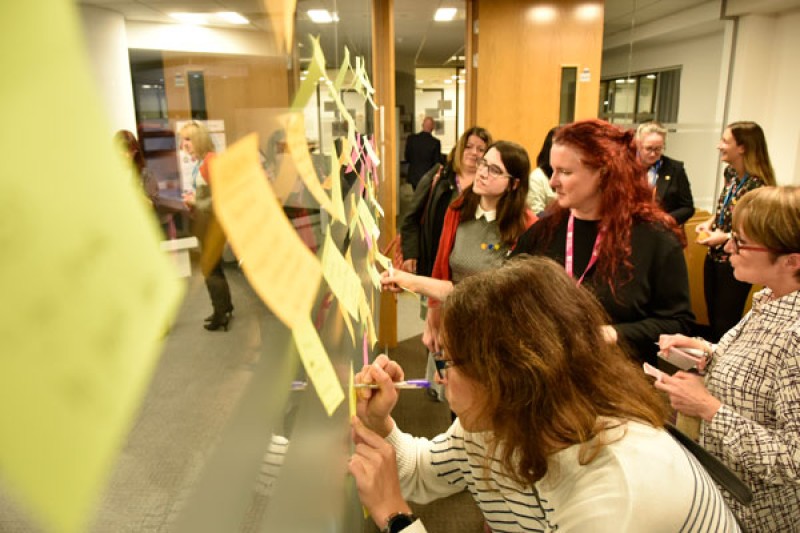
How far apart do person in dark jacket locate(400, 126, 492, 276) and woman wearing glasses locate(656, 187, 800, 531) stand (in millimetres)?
1297

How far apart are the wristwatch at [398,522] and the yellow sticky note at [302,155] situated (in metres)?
0.55

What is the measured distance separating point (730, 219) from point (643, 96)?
12.1 ft

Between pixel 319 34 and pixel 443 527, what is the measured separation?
214 cm

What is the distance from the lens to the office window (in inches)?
241

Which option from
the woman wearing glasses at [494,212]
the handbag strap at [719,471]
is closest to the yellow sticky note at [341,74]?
the handbag strap at [719,471]

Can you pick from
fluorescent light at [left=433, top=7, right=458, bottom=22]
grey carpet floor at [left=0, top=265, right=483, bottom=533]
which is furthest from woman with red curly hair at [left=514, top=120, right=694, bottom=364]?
fluorescent light at [left=433, top=7, right=458, bottom=22]

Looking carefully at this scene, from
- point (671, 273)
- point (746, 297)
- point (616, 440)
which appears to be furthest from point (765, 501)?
point (746, 297)

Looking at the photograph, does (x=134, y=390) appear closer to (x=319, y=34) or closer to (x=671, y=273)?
(x=319, y=34)

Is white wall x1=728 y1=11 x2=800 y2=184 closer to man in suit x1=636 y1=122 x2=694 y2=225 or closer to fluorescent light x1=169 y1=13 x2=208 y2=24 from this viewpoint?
man in suit x1=636 y1=122 x2=694 y2=225

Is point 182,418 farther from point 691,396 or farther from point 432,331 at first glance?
point 432,331

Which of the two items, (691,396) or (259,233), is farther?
(691,396)

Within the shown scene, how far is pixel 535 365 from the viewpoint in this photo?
A: 0.81m

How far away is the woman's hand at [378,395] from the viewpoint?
1018mm

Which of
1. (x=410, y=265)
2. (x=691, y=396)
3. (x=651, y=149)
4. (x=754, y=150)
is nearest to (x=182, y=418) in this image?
(x=691, y=396)
